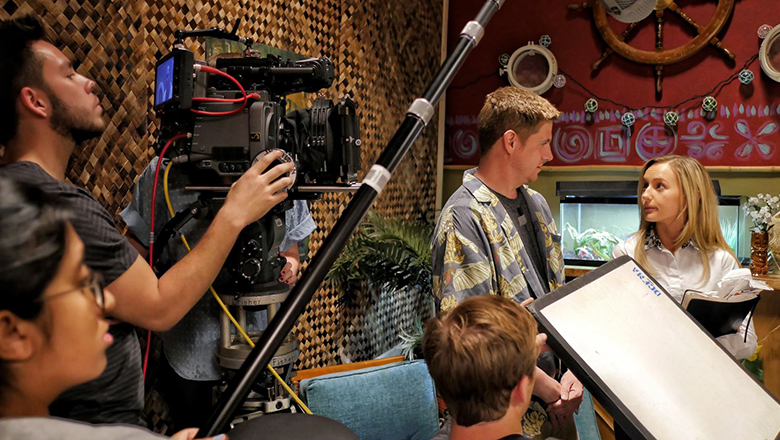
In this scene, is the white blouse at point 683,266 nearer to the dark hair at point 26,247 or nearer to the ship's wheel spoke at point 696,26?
the ship's wheel spoke at point 696,26

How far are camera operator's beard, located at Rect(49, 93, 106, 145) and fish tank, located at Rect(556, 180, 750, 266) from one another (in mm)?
3360

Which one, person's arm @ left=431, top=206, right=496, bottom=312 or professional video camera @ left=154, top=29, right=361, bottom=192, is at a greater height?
professional video camera @ left=154, top=29, right=361, bottom=192

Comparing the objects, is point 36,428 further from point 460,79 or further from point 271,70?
point 460,79

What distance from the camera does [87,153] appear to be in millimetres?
1839

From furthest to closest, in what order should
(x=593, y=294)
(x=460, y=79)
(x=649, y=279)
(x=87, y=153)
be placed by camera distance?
(x=460, y=79), (x=87, y=153), (x=649, y=279), (x=593, y=294)

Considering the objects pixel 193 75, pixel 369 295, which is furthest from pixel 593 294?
pixel 369 295

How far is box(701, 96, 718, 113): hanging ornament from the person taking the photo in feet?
12.5

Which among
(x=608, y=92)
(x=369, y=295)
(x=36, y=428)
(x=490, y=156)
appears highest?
(x=608, y=92)

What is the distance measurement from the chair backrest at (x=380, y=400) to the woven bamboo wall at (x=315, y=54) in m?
0.91

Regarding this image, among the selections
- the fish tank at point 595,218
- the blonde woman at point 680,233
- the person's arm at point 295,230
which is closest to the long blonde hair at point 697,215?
the blonde woman at point 680,233

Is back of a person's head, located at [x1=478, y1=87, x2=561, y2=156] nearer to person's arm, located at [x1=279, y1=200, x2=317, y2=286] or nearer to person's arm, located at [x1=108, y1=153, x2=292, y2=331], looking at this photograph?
person's arm, located at [x1=279, y1=200, x2=317, y2=286]

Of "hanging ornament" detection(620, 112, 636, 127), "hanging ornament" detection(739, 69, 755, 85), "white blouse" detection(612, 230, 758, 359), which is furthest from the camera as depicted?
"hanging ornament" detection(620, 112, 636, 127)

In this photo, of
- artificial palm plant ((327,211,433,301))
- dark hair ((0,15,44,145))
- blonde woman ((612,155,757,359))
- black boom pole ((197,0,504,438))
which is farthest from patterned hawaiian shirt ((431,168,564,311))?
artificial palm plant ((327,211,433,301))

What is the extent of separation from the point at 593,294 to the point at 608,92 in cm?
321
